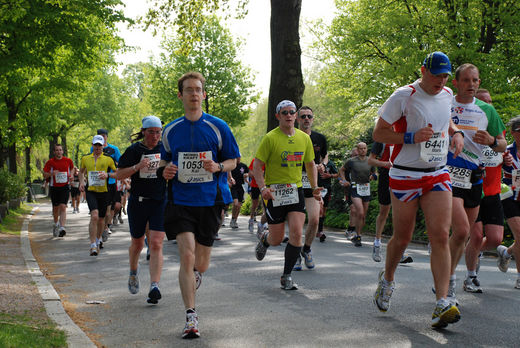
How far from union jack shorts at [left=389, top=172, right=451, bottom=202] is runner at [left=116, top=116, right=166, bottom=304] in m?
3.01

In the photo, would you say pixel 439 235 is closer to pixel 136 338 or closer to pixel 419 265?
pixel 136 338

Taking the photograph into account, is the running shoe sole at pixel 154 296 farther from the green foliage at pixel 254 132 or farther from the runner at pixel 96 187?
the green foliage at pixel 254 132

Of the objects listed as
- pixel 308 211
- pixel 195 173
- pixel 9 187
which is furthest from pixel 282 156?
pixel 9 187

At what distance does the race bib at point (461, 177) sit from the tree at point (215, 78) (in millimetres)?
36755

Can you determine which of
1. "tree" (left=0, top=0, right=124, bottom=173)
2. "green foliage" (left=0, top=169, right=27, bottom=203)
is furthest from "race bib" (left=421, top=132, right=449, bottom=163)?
"green foliage" (left=0, top=169, right=27, bottom=203)

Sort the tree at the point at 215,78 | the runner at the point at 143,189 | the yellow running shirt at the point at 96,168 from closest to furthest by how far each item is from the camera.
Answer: the runner at the point at 143,189 < the yellow running shirt at the point at 96,168 < the tree at the point at 215,78

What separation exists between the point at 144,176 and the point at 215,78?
36356mm

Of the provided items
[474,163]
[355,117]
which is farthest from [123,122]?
[474,163]

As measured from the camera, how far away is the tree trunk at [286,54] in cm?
1672

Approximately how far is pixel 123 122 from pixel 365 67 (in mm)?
26796

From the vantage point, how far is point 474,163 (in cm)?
679

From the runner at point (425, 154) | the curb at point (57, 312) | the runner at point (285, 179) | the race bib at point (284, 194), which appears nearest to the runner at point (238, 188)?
the curb at point (57, 312)

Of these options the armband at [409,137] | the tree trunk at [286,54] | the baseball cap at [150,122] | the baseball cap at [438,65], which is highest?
the tree trunk at [286,54]

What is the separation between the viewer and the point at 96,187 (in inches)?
486
